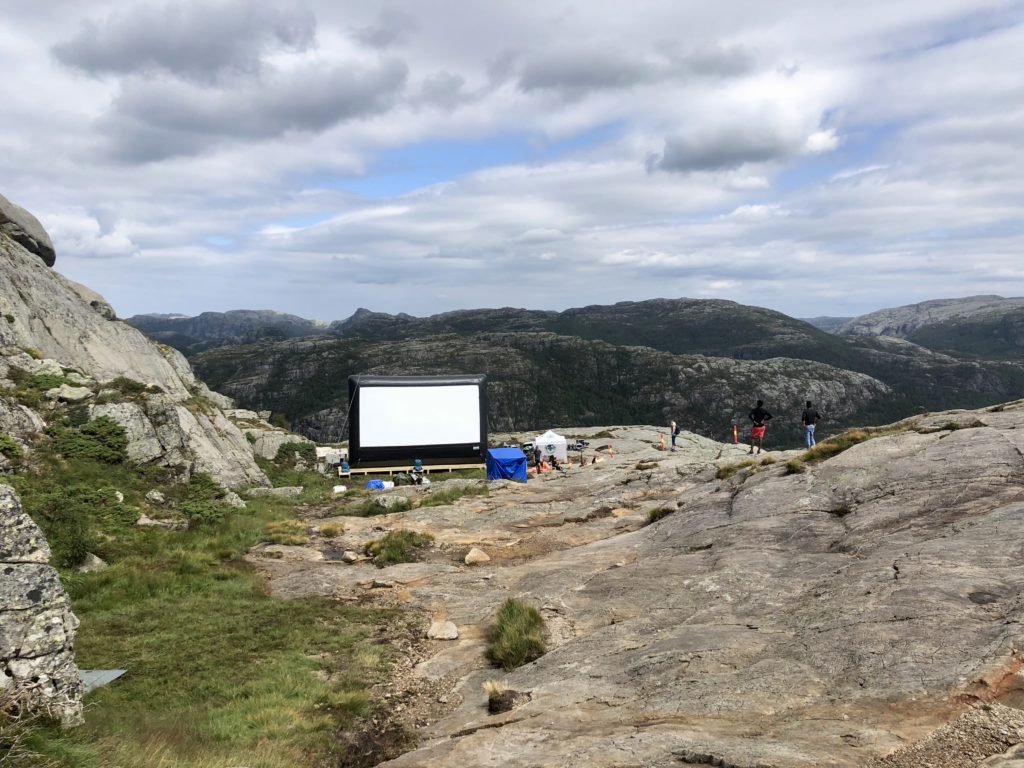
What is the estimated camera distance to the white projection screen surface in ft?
140

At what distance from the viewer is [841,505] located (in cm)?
1655

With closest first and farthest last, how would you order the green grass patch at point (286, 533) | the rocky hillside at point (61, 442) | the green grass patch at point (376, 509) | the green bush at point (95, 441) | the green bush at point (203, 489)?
1. the rocky hillside at point (61, 442)
2. the green grass patch at point (286, 533)
3. the green bush at point (95, 441)
4. the green bush at point (203, 489)
5. the green grass patch at point (376, 509)

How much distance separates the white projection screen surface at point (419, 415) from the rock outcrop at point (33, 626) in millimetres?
35209

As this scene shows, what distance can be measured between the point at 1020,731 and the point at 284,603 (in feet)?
47.8

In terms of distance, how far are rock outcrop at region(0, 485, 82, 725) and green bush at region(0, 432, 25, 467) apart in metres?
17.3

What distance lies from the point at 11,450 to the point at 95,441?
349cm

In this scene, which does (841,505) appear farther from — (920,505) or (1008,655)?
(1008,655)

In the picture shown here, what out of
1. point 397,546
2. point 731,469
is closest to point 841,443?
point 731,469

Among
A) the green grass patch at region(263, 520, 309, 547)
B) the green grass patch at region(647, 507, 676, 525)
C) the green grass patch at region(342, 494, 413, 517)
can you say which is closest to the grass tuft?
the green grass patch at region(342, 494, 413, 517)

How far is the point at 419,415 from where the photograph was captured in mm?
43562

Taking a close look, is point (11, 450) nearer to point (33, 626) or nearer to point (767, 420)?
point (33, 626)

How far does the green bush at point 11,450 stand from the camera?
68.9 ft

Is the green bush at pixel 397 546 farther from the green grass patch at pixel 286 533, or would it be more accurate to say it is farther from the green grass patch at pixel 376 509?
the green grass patch at pixel 376 509

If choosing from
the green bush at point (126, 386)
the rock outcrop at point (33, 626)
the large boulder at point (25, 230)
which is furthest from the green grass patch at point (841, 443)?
the large boulder at point (25, 230)
